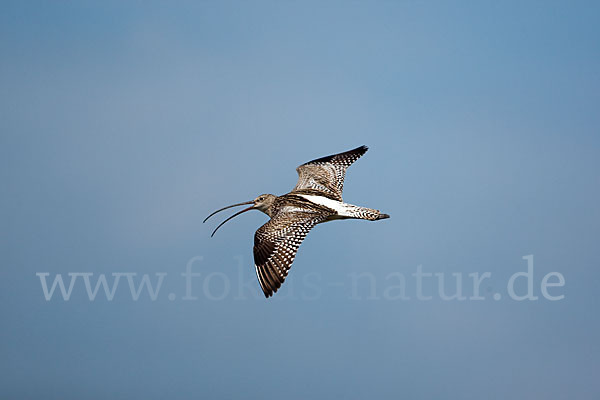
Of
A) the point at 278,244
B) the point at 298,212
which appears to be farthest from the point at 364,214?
the point at 278,244

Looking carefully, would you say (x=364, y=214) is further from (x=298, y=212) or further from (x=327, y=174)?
(x=327, y=174)

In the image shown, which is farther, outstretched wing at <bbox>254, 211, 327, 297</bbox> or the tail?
the tail

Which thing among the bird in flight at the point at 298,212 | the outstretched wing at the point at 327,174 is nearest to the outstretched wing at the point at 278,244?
the bird in flight at the point at 298,212

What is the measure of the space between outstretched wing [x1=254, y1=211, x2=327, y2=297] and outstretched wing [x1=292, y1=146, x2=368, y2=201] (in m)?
2.89

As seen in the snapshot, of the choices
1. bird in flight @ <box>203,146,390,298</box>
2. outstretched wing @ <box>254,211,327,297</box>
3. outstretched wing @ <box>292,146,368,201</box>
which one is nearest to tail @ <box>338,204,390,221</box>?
bird in flight @ <box>203,146,390,298</box>

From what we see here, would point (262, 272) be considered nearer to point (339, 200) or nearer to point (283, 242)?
point (283, 242)

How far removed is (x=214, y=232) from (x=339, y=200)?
3.34 meters

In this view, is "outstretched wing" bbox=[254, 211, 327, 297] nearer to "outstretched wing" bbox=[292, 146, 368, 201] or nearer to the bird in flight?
the bird in flight

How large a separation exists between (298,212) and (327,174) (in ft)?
12.4

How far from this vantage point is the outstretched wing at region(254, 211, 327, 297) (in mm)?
15773

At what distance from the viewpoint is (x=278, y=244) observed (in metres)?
16.3

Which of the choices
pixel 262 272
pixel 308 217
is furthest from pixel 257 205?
pixel 262 272

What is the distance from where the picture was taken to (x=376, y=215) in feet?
60.1

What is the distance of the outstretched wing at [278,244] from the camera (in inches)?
621
